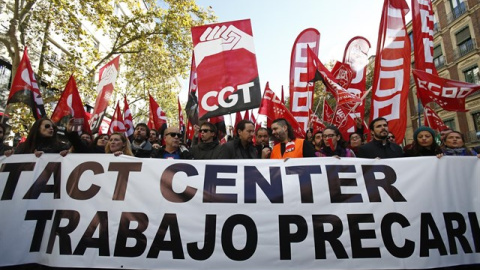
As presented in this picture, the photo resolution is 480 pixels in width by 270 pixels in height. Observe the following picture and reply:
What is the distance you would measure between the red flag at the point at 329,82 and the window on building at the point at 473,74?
22275mm

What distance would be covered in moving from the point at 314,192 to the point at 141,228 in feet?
5.98

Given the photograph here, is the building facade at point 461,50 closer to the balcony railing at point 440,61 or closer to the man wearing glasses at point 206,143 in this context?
the balcony railing at point 440,61

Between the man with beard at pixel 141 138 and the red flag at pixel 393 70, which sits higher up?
the red flag at pixel 393 70

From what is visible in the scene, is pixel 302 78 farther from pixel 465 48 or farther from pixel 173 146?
pixel 465 48

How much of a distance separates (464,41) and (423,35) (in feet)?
76.8

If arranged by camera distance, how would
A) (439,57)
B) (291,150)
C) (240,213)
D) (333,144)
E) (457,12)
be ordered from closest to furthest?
(240,213), (291,150), (333,144), (457,12), (439,57)

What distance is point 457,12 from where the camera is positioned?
23.8 m

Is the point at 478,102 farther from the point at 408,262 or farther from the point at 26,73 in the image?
the point at 26,73

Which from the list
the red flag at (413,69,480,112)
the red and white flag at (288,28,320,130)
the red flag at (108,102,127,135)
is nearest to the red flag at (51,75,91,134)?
the red flag at (108,102,127,135)

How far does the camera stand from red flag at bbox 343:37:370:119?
283 inches

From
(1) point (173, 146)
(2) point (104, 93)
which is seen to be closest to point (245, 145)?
(1) point (173, 146)

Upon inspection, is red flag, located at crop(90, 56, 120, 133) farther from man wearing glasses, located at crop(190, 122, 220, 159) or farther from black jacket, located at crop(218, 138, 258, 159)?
black jacket, located at crop(218, 138, 258, 159)

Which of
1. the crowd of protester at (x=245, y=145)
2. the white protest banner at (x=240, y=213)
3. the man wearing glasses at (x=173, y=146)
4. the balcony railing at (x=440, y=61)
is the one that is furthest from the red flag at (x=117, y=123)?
the balcony railing at (x=440, y=61)

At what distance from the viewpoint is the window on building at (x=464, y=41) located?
75.0ft
